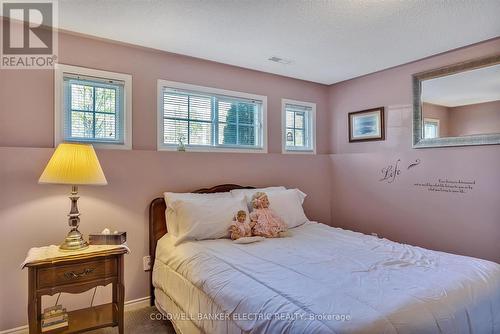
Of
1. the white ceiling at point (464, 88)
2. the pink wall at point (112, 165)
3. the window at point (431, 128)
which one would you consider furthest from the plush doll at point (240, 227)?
the white ceiling at point (464, 88)

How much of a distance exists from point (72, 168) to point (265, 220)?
4.84 feet

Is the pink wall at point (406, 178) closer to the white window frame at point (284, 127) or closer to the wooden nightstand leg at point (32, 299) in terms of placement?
the white window frame at point (284, 127)

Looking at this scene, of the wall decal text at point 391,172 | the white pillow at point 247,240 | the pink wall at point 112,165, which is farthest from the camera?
the wall decal text at point 391,172

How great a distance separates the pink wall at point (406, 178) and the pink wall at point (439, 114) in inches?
6.1

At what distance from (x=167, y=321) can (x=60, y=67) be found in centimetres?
214

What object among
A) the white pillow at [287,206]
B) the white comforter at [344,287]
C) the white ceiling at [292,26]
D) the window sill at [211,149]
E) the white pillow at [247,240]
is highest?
the white ceiling at [292,26]

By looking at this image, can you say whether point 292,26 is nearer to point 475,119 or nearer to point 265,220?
point 265,220

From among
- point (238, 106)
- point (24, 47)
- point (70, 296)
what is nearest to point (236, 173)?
point (238, 106)

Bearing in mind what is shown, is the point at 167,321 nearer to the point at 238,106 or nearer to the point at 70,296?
the point at 70,296

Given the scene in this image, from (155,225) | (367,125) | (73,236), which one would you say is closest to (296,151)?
(367,125)

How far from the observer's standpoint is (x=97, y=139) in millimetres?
2586

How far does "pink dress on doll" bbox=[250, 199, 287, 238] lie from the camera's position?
2518 mm

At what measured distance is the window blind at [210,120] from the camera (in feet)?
9.58

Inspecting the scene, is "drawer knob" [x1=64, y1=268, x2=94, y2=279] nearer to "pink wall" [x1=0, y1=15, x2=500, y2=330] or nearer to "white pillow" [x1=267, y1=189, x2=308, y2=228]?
"pink wall" [x1=0, y1=15, x2=500, y2=330]
